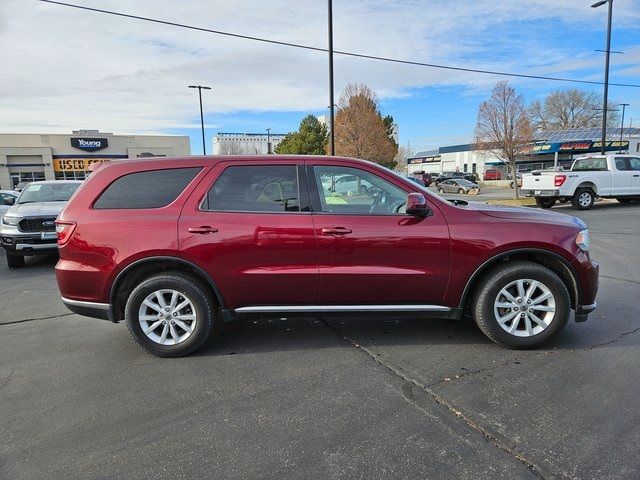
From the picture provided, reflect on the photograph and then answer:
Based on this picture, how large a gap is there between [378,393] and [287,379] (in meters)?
0.74

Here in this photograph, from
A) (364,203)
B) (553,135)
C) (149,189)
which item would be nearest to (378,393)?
(364,203)

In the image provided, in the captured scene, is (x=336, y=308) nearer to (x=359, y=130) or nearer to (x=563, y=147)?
(x=359, y=130)

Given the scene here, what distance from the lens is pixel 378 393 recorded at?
10.6 ft

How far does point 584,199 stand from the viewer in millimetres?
16188

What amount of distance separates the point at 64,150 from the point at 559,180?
154ft

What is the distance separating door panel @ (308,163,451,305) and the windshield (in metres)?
7.83

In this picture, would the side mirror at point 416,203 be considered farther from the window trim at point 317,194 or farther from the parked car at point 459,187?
the parked car at point 459,187

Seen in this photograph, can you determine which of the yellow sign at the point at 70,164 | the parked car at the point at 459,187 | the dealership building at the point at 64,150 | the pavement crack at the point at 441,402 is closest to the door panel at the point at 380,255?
the pavement crack at the point at 441,402

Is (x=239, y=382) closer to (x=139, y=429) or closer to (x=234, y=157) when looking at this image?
(x=139, y=429)

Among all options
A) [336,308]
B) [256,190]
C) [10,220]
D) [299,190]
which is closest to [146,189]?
[256,190]

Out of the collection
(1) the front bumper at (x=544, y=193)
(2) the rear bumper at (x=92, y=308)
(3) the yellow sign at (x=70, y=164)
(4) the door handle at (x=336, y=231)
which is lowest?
(2) the rear bumper at (x=92, y=308)

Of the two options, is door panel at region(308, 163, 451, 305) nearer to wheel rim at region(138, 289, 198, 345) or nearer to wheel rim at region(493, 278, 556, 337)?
wheel rim at region(493, 278, 556, 337)

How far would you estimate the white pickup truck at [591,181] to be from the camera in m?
15.8

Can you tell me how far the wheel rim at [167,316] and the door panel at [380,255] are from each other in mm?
1208
